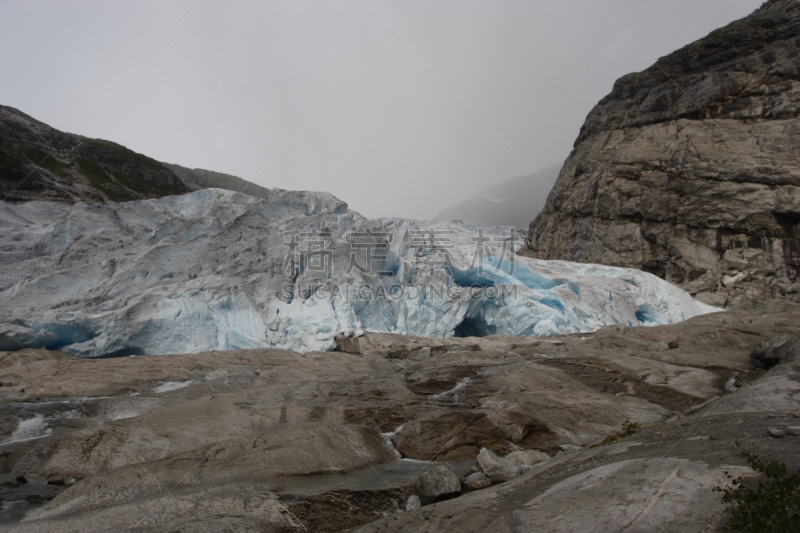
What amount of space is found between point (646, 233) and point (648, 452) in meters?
32.0

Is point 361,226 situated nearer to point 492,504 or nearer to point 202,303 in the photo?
point 202,303

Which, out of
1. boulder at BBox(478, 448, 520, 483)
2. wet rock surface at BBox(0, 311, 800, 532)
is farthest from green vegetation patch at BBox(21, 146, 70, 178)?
boulder at BBox(478, 448, 520, 483)

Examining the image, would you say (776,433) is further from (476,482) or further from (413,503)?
(413,503)

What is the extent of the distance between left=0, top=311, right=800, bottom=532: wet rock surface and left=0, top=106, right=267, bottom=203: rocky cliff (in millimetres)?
24308

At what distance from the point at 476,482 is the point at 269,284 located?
14269mm

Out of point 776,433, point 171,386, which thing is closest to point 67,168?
point 171,386

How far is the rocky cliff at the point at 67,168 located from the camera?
30.1 meters

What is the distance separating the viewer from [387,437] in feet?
27.0

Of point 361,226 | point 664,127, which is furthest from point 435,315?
point 664,127

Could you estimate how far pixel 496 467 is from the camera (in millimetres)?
5973

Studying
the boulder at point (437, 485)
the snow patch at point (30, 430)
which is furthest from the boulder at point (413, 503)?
the snow patch at point (30, 430)

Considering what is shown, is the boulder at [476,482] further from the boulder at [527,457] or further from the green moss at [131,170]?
the green moss at [131,170]

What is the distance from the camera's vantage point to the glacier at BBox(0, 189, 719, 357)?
618 inches

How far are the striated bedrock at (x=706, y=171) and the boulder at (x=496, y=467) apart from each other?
25932mm
